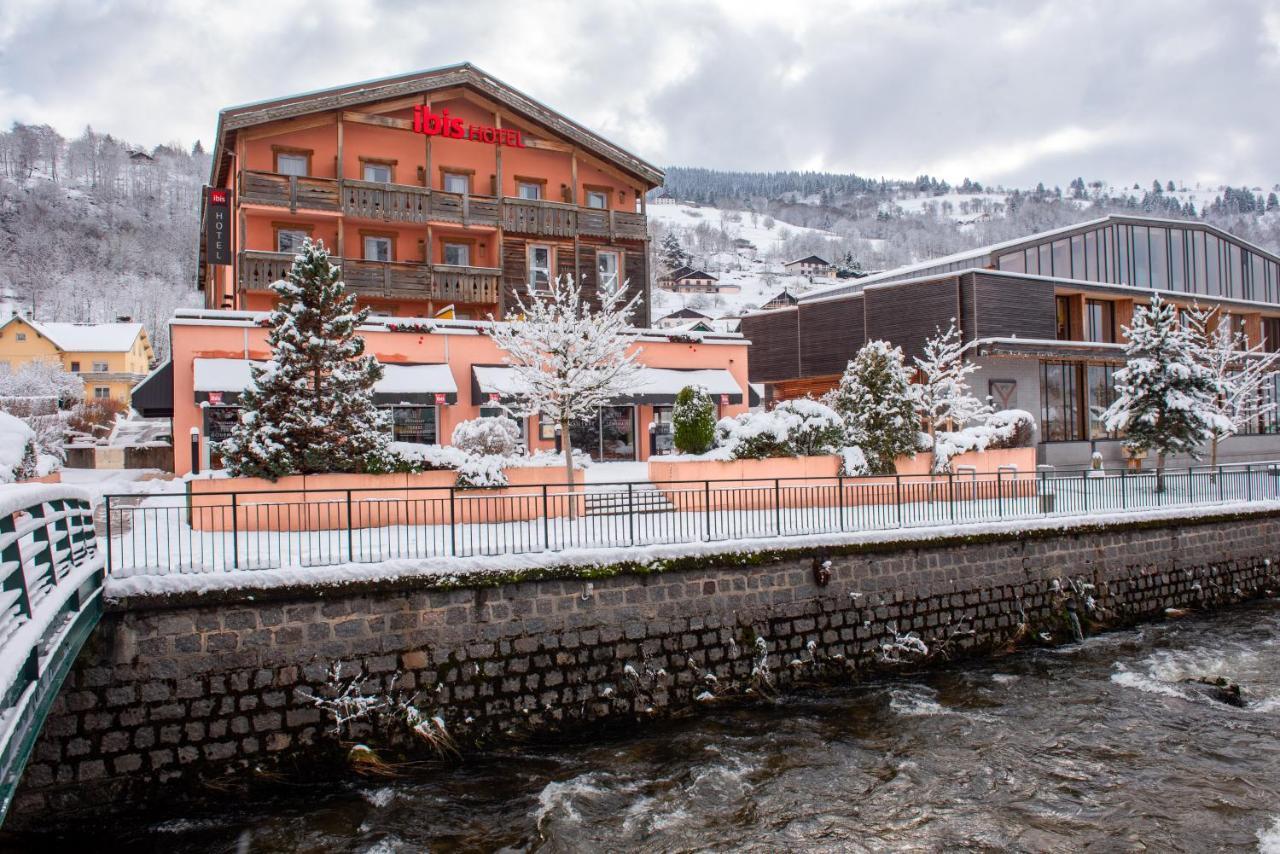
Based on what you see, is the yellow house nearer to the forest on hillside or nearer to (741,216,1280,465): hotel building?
the forest on hillside

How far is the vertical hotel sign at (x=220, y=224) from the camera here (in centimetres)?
2867

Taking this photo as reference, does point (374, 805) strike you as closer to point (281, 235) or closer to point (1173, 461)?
point (281, 235)

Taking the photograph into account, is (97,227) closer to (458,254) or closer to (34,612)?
(458,254)

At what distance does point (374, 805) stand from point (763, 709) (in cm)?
554

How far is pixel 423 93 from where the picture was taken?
28.4 metres

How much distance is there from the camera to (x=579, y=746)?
1082 cm

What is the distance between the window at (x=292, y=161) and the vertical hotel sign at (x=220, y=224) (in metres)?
2.99

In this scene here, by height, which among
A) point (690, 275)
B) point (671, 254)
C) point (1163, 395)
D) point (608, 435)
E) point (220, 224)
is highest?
point (671, 254)

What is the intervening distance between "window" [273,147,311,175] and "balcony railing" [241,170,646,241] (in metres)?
1.40

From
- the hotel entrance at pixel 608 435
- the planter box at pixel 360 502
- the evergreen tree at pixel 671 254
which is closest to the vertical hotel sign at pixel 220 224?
the hotel entrance at pixel 608 435

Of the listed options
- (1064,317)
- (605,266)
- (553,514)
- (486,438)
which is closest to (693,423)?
(486,438)

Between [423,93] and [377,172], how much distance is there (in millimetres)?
3084

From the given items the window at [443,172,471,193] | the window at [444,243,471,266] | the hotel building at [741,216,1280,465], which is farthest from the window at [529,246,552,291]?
the hotel building at [741,216,1280,465]

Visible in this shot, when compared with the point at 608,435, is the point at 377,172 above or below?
above
